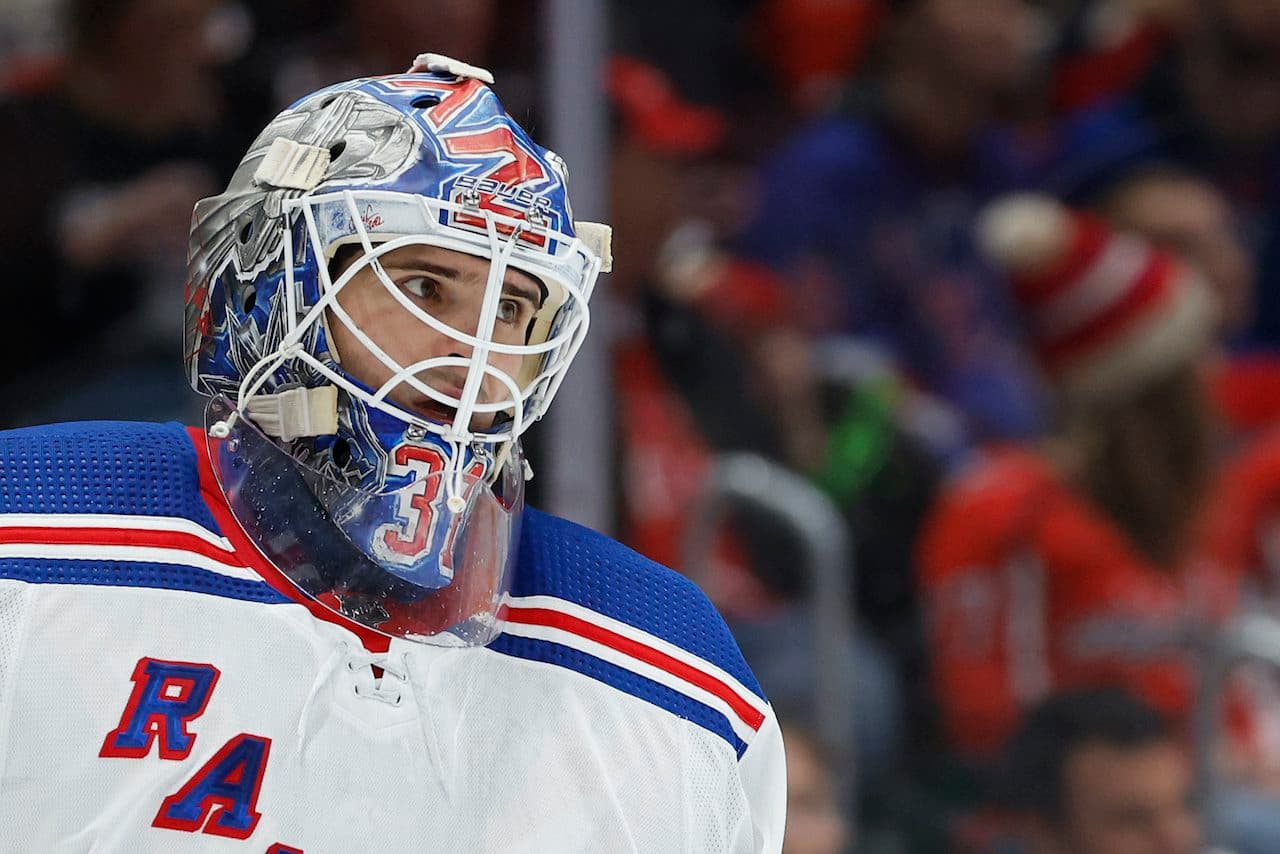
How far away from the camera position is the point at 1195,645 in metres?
3.31

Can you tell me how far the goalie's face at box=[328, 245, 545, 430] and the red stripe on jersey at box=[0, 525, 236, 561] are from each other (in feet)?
0.58

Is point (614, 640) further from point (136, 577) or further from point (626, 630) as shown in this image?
point (136, 577)

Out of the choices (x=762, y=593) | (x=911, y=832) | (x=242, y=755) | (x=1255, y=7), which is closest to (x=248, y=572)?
(x=242, y=755)

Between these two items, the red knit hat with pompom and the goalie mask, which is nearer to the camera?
the goalie mask

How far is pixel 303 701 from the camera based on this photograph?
1458mm

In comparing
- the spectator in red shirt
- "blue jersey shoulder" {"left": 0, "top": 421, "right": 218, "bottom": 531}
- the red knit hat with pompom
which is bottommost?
the spectator in red shirt

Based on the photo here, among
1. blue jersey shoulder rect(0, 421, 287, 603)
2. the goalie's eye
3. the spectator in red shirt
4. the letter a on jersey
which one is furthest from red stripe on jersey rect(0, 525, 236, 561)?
the spectator in red shirt

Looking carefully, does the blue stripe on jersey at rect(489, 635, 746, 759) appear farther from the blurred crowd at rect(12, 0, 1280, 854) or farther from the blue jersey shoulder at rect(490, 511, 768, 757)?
the blurred crowd at rect(12, 0, 1280, 854)

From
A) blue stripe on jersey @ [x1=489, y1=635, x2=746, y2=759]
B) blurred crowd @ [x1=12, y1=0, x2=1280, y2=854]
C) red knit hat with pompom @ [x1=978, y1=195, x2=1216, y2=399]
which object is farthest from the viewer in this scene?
red knit hat with pompom @ [x1=978, y1=195, x2=1216, y2=399]

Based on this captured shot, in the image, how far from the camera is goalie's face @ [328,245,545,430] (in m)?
1.47

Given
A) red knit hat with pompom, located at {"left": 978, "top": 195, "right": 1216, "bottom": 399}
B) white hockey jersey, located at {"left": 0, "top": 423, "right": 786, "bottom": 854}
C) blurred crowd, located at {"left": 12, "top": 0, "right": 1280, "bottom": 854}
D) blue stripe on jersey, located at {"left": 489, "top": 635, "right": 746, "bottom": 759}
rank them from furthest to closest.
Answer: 1. red knit hat with pompom, located at {"left": 978, "top": 195, "right": 1216, "bottom": 399}
2. blurred crowd, located at {"left": 12, "top": 0, "right": 1280, "bottom": 854}
3. blue stripe on jersey, located at {"left": 489, "top": 635, "right": 746, "bottom": 759}
4. white hockey jersey, located at {"left": 0, "top": 423, "right": 786, "bottom": 854}

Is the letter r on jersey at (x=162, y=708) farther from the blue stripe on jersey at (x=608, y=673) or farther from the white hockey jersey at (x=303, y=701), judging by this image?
the blue stripe on jersey at (x=608, y=673)

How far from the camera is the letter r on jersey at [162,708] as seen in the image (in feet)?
4.60

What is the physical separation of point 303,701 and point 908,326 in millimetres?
2122
